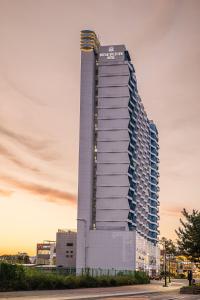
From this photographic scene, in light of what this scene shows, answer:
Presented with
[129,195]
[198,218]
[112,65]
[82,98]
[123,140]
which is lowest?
[198,218]

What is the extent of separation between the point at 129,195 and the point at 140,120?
4153 cm

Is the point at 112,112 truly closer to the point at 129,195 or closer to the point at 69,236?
the point at 129,195

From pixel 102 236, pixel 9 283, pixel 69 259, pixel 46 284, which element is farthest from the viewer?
pixel 69 259

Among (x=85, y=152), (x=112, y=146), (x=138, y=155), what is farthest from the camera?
(x=138, y=155)

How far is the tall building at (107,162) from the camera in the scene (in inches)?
5974

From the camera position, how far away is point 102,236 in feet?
498

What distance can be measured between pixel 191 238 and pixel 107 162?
9899cm

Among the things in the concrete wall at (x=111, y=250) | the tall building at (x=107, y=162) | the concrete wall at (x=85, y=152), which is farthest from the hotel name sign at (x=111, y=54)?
the concrete wall at (x=111, y=250)

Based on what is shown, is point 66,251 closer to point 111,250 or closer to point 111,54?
point 111,250

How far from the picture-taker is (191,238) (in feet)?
196

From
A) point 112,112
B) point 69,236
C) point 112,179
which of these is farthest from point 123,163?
point 69,236

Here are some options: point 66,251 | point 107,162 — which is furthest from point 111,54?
point 66,251

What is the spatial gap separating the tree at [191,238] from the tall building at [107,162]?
90395 mm

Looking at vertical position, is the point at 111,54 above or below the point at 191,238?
above
